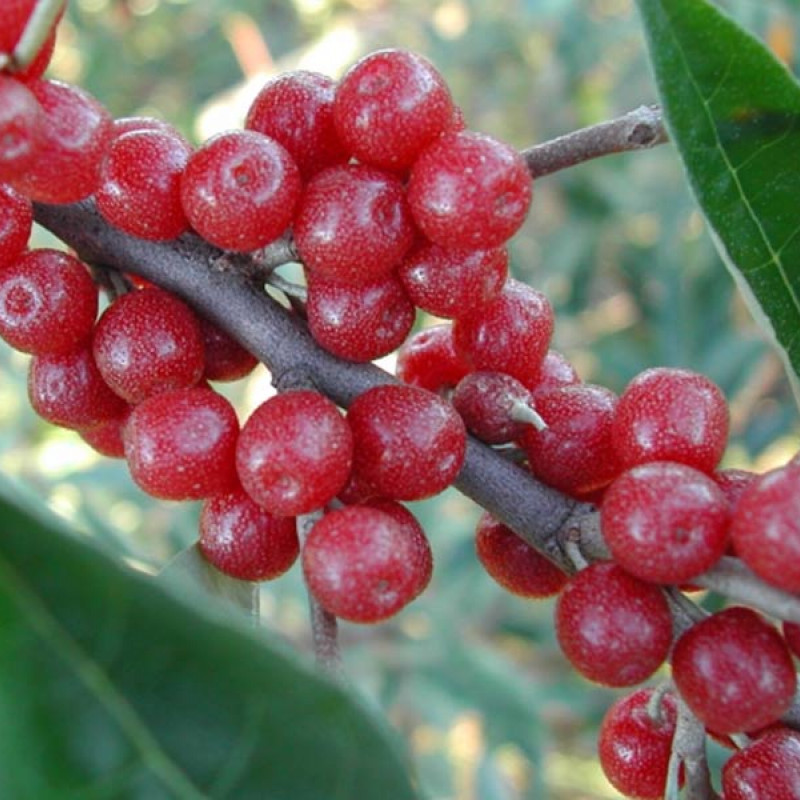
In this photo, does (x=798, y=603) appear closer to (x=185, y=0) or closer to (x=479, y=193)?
(x=479, y=193)

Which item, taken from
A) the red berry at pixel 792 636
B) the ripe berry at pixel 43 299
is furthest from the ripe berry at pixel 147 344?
Answer: the red berry at pixel 792 636

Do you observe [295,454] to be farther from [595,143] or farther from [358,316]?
[595,143]

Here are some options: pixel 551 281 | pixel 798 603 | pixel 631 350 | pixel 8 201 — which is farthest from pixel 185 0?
pixel 798 603

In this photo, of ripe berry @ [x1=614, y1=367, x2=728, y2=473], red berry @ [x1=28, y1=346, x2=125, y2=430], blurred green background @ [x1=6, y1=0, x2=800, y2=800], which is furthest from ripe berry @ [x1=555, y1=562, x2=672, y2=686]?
blurred green background @ [x1=6, y1=0, x2=800, y2=800]

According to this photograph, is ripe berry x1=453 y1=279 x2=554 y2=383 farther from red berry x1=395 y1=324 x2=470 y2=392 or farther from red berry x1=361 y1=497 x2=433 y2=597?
red berry x1=361 y1=497 x2=433 y2=597

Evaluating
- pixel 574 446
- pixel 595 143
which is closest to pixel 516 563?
pixel 574 446

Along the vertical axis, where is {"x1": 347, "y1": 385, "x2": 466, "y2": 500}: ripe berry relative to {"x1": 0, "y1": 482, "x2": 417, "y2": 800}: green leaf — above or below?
below

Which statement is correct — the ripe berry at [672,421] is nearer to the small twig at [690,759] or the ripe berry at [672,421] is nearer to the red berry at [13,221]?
the small twig at [690,759]
